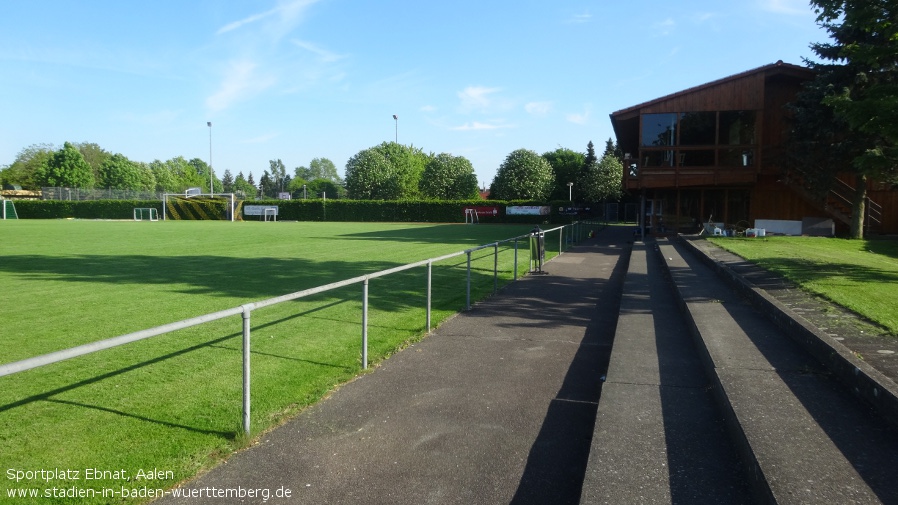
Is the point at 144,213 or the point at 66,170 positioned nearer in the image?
the point at 144,213

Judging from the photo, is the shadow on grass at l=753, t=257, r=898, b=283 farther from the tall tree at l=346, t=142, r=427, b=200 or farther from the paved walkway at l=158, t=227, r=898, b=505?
the tall tree at l=346, t=142, r=427, b=200

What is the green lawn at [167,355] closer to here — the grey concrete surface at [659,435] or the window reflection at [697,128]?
the grey concrete surface at [659,435]

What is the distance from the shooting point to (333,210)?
65.7m

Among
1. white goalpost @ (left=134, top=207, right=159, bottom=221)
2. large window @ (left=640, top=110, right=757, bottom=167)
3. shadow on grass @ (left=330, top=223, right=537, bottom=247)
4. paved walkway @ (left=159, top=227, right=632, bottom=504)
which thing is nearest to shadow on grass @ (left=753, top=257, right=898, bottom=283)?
paved walkway @ (left=159, top=227, right=632, bottom=504)

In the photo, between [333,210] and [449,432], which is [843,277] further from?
[333,210]

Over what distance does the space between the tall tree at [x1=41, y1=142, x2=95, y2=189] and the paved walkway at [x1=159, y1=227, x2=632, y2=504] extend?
10999 centimetres

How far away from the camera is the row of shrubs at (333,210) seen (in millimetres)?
62000

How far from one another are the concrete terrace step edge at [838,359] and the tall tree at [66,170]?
366ft

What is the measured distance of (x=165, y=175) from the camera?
13638 centimetres

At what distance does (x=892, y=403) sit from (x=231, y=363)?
5697 millimetres

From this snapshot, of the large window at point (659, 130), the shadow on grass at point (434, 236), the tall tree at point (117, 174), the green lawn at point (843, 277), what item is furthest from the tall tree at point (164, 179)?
the green lawn at point (843, 277)

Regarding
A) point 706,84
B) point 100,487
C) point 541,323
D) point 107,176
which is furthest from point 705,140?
point 107,176

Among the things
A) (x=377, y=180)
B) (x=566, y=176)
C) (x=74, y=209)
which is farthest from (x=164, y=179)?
(x=566, y=176)

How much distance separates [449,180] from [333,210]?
2298 centimetres
